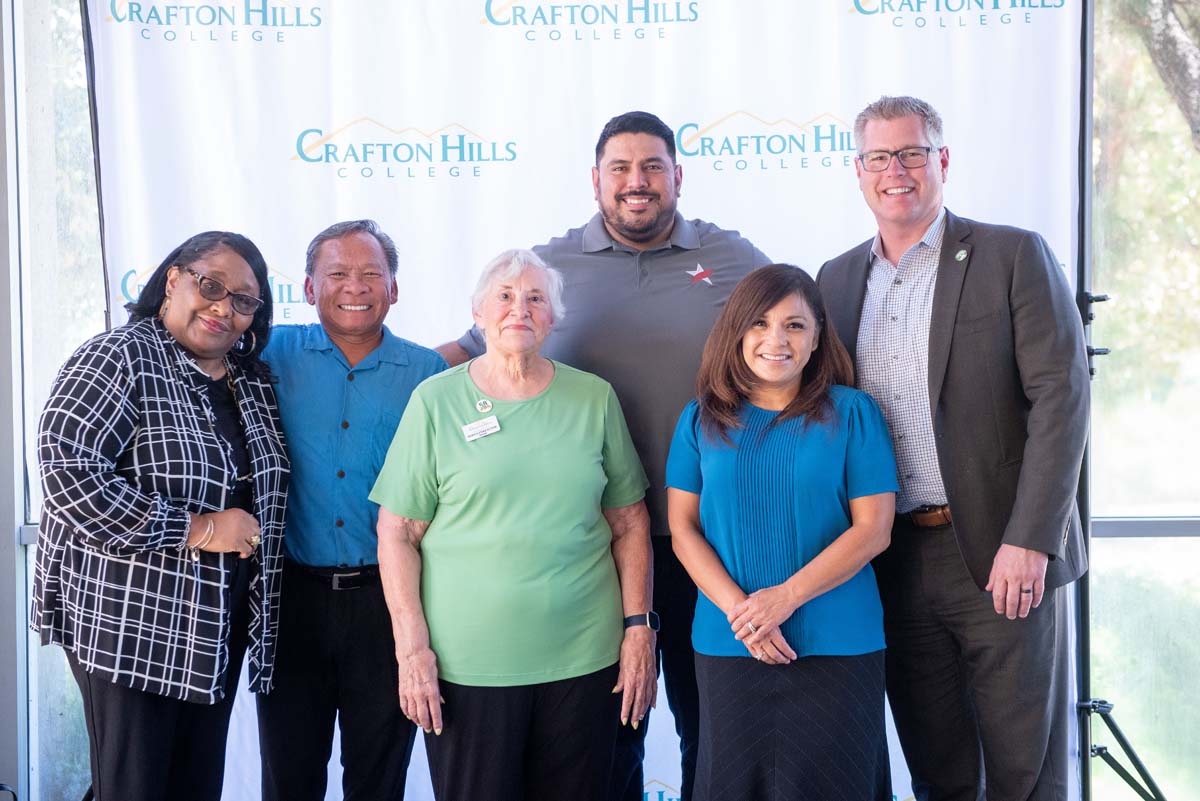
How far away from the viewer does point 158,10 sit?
10.1ft

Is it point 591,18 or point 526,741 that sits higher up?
point 591,18

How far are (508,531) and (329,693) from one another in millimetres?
682

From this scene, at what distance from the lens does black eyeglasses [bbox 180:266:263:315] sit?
2094mm

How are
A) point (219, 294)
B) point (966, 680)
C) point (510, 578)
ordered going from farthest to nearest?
point (966, 680) < point (219, 294) < point (510, 578)

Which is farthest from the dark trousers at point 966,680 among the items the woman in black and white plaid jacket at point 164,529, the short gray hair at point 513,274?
the woman in black and white plaid jacket at point 164,529

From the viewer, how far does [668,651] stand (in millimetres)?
2492

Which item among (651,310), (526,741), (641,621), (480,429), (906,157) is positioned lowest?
(526,741)

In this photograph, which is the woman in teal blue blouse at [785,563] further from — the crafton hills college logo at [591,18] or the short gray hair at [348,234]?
the crafton hills college logo at [591,18]

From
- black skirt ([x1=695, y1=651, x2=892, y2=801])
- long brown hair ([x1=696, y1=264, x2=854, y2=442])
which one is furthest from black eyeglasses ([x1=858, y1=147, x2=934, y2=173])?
black skirt ([x1=695, y1=651, x2=892, y2=801])

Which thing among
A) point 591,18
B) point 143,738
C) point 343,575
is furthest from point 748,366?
point 591,18

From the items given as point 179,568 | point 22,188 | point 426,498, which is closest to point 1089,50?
point 426,498

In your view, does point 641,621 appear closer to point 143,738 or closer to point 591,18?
point 143,738

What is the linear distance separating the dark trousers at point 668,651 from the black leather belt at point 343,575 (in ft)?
2.26

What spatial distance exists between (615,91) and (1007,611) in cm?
192
